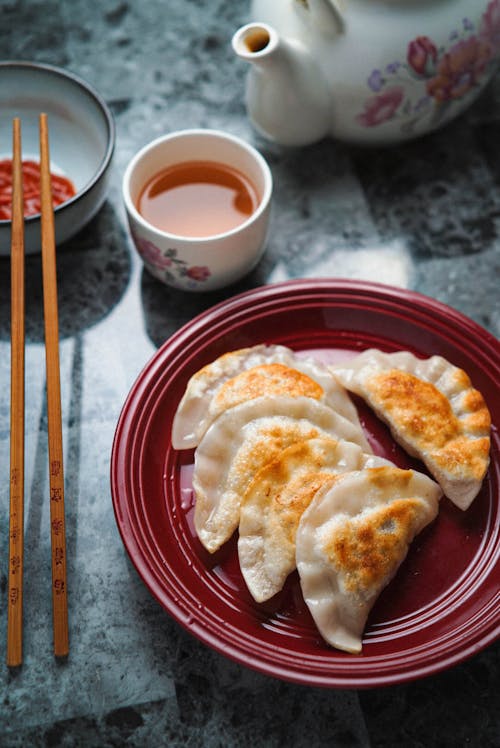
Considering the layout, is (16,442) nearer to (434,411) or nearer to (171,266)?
(171,266)

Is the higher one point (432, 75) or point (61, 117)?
point (432, 75)

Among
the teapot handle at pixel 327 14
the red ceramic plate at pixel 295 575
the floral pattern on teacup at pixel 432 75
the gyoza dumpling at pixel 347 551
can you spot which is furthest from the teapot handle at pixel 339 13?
the gyoza dumpling at pixel 347 551

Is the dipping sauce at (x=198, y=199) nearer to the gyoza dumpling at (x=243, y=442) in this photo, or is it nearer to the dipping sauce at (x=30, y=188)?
the dipping sauce at (x=30, y=188)

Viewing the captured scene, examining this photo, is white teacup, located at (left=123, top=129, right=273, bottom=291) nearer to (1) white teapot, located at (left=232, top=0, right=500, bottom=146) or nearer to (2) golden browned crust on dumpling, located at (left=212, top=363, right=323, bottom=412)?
(1) white teapot, located at (left=232, top=0, right=500, bottom=146)

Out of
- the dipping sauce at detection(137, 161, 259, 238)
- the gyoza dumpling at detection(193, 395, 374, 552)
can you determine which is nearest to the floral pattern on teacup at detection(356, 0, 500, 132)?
the dipping sauce at detection(137, 161, 259, 238)

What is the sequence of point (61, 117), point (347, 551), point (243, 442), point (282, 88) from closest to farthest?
point (347, 551)
point (243, 442)
point (282, 88)
point (61, 117)

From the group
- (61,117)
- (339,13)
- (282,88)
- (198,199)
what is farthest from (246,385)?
(61,117)

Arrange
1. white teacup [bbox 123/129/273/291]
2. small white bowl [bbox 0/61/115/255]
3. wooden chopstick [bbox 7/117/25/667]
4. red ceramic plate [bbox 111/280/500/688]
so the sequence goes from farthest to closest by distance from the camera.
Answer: small white bowl [bbox 0/61/115/255]
white teacup [bbox 123/129/273/291]
wooden chopstick [bbox 7/117/25/667]
red ceramic plate [bbox 111/280/500/688]
